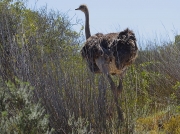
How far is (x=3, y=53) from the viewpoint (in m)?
4.87

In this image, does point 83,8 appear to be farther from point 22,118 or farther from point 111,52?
point 22,118

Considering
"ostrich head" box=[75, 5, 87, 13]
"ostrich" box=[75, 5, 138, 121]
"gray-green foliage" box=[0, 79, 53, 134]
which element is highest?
"ostrich head" box=[75, 5, 87, 13]

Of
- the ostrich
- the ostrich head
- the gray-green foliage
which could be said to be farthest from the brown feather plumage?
the gray-green foliage

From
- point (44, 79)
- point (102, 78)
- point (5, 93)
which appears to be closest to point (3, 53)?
point (44, 79)

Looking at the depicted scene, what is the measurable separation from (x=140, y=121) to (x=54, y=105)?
1.26 meters

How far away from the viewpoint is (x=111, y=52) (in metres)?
6.03

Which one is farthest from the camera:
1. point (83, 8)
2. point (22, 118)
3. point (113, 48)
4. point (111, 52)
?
point (83, 8)

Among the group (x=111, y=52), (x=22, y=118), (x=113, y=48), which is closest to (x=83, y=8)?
(x=113, y=48)

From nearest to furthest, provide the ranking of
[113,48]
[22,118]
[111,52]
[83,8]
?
[22,118] < [111,52] < [113,48] < [83,8]

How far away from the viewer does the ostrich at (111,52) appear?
6.06 metres

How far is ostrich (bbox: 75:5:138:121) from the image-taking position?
606 centimetres

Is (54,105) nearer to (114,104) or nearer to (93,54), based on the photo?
(114,104)

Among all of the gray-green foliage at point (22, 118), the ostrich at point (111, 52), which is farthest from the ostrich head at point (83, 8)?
the gray-green foliage at point (22, 118)

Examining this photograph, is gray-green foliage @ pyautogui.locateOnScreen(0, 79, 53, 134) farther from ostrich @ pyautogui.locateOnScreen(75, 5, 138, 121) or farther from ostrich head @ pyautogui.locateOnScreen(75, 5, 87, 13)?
ostrich head @ pyautogui.locateOnScreen(75, 5, 87, 13)
